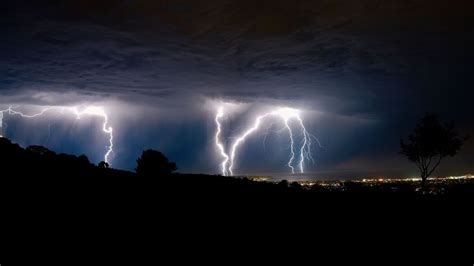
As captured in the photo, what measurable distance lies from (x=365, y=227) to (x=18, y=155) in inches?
419

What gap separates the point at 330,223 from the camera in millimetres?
8641

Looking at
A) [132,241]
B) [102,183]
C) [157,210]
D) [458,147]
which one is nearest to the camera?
[132,241]

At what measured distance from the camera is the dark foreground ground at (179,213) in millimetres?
6445

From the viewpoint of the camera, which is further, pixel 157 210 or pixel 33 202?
pixel 157 210

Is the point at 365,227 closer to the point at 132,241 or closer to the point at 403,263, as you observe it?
the point at 403,263

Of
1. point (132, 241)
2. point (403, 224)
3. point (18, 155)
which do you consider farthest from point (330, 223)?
point (18, 155)

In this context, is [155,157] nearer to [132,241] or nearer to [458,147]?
[132,241]

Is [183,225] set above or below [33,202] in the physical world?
below

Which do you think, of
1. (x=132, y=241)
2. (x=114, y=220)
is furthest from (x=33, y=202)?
(x=132, y=241)

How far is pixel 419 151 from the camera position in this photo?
31.7 m

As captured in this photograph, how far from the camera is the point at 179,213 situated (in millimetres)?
7977

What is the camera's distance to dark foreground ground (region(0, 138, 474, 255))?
645 centimetres

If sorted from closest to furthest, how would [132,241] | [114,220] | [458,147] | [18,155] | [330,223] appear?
[132,241] → [114,220] → [330,223] → [18,155] → [458,147]

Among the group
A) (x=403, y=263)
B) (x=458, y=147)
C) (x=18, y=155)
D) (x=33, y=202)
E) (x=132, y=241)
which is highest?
(x=458, y=147)
